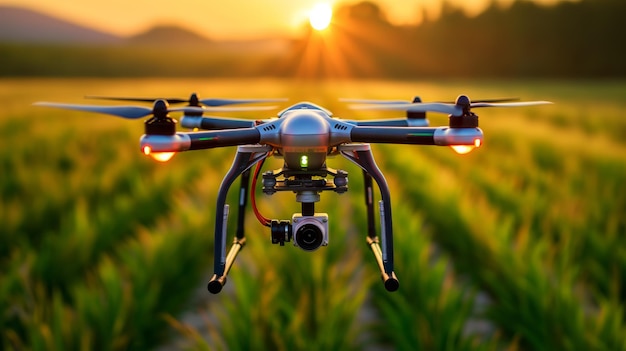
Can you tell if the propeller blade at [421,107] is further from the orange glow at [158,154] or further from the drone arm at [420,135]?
the orange glow at [158,154]

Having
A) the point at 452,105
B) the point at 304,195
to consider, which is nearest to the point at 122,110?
the point at 304,195

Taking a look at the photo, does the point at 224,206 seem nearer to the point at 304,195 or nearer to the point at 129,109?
the point at 304,195

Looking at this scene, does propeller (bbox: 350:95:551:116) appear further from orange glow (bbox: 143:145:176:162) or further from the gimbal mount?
orange glow (bbox: 143:145:176:162)

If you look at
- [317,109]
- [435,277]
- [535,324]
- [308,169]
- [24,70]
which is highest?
[24,70]

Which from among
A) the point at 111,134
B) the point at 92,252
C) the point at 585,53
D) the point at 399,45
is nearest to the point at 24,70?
the point at 399,45

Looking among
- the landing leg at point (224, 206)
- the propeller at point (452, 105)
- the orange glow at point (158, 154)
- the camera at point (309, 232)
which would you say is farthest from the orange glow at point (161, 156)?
the propeller at point (452, 105)

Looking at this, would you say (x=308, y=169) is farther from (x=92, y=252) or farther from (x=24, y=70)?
(x=24, y=70)
